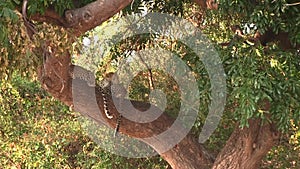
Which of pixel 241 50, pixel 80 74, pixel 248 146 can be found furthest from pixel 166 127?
pixel 241 50

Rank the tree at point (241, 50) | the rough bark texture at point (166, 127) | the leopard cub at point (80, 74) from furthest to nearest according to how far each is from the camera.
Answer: the leopard cub at point (80, 74) → the rough bark texture at point (166, 127) → the tree at point (241, 50)

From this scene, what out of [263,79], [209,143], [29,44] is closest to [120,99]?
[209,143]

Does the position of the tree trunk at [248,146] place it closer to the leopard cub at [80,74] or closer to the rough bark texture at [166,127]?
the rough bark texture at [166,127]

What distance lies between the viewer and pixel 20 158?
4.98m

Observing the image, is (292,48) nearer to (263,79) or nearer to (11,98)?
(263,79)

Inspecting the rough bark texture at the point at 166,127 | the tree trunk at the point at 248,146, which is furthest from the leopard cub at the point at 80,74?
the tree trunk at the point at 248,146

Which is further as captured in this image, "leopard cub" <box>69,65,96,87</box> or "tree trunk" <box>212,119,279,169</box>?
"leopard cub" <box>69,65,96,87</box>

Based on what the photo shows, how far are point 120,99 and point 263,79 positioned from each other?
4.59ft

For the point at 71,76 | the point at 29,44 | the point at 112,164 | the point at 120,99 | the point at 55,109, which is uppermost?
the point at 29,44

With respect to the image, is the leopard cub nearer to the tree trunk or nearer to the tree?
the tree

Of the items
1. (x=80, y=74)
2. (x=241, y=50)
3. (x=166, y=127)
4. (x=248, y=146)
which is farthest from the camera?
(x=166, y=127)

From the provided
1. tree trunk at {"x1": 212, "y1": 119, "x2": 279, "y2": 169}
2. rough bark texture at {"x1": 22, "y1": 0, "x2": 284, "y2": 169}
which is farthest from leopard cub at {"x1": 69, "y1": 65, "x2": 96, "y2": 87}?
tree trunk at {"x1": 212, "y1": 119, "x2": 279, "y2": 169}

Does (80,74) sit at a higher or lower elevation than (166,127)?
higher

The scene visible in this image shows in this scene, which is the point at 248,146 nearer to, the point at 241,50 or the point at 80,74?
the point at 241,50
